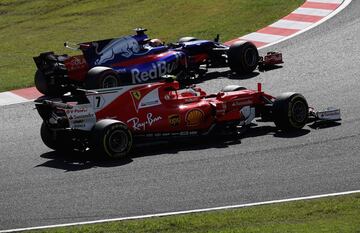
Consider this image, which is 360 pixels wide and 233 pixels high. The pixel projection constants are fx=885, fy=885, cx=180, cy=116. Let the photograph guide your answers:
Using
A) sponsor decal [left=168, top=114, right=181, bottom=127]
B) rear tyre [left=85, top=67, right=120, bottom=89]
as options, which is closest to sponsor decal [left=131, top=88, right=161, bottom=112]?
sponsor decal [left=168, top=114, right=181, bottom=127]

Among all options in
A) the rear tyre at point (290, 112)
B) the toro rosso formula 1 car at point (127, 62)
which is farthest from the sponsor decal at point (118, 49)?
the rear tyre at point (290, 112)

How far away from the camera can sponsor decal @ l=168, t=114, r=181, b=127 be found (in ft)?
54.6

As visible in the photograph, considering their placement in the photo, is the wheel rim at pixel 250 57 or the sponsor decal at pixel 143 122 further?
the wheel rim at pixel 250 57

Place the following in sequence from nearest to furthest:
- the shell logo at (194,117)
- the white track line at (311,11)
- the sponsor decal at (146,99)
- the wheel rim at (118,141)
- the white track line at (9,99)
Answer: the wheel rim at (118,141) → the sponsor decal at (146,99) → the shell logo at (194,117) → the white track line at (9,99) → the white track line at (311,11)

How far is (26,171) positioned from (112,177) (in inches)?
71.1

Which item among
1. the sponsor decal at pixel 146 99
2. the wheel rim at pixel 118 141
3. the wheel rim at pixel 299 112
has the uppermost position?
the sponsor decal at pixel 146 99

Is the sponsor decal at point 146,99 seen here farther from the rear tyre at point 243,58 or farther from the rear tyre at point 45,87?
the rear tyre at point 243,58

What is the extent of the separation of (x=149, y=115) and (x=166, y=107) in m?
0.39

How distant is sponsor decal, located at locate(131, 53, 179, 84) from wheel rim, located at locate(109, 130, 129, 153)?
598cm

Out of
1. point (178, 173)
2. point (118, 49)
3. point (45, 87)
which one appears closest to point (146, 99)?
point (178, 173)

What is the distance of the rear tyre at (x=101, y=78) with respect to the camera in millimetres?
20703

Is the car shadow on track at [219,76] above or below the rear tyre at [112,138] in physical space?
above

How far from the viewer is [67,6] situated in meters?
33.6

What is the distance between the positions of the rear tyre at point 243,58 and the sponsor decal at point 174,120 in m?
6.13
